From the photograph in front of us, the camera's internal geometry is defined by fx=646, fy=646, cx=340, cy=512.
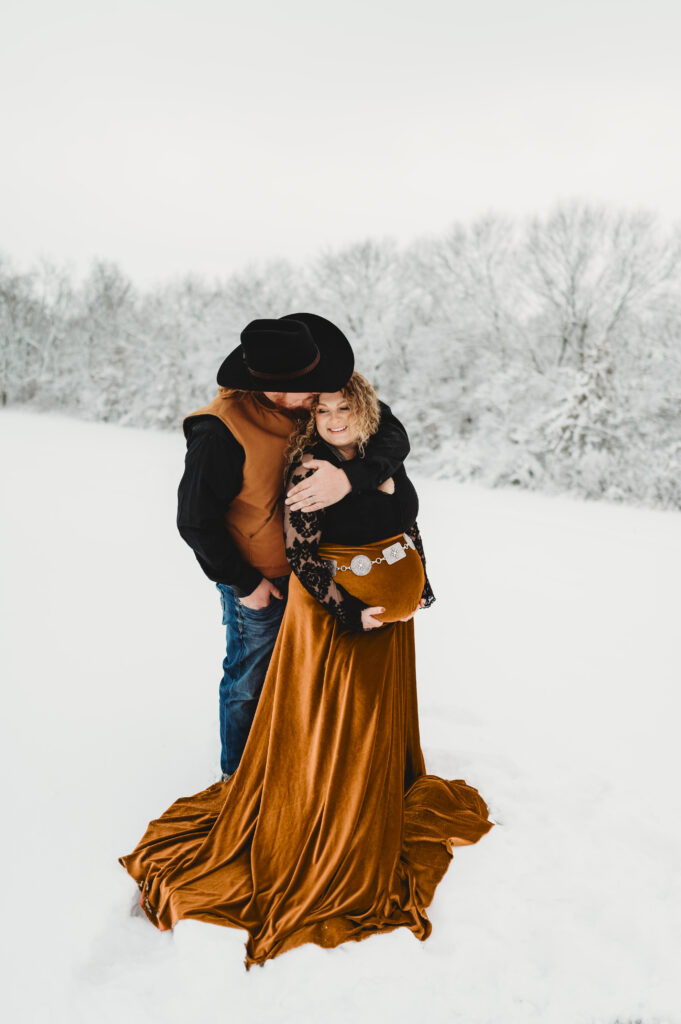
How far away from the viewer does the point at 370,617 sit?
2254 millimetres

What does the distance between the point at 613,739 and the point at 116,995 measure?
2.80m

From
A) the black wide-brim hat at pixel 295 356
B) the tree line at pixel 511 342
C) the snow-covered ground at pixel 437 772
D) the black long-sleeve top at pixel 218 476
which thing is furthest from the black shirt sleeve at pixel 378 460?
the tree line at pixel 511 342

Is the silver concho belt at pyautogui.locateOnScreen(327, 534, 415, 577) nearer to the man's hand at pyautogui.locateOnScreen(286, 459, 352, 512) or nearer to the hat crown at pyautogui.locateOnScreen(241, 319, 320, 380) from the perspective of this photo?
the man's hand at pyautogui.locateOnScreen(286, 459, 352, 512)

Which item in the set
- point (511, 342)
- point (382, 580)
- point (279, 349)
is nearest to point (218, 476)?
point (279, 349)

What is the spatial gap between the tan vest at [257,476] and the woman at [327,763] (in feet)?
0.36

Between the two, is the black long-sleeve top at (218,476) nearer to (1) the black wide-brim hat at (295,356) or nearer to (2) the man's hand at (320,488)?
(2) the man's hand at (320,488)

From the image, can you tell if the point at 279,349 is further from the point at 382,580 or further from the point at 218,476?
the point at 382,580

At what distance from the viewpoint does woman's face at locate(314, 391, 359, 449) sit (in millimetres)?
2203

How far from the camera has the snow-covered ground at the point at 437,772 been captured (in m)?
1.97

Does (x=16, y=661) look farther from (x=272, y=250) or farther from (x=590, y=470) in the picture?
(x=272, y=250)

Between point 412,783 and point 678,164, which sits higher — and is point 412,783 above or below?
below

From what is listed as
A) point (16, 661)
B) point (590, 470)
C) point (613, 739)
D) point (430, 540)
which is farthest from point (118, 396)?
point (613, 739)

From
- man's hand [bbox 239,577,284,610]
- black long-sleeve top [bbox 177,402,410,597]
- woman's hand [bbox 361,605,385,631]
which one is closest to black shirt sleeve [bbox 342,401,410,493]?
black long-sleeve top [bbox 177,402,410,597]

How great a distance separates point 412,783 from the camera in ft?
9.52
